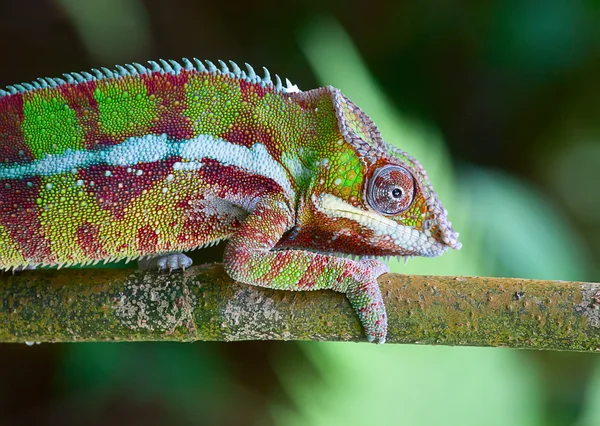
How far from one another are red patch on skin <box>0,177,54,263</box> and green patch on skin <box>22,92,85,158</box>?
106 mm

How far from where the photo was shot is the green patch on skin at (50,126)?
1.82 meters

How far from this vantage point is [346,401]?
2803mm

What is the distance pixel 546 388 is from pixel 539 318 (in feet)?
5.63

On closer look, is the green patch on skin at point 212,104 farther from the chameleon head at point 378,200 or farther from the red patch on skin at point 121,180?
the chameleon head at point 378,200

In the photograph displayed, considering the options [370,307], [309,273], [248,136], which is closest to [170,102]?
[248,136]

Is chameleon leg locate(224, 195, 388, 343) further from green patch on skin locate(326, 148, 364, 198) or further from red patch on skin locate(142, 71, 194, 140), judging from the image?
red patch on skin locate(142, 71, 194, 140)

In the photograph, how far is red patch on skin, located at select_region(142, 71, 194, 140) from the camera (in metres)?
1.82

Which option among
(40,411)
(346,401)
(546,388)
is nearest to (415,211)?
(346,401)

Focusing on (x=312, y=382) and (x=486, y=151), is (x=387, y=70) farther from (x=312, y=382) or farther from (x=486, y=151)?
(x=312, y=382)

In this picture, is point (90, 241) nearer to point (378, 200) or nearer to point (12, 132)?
point (12, 132)

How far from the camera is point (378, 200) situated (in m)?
1.86

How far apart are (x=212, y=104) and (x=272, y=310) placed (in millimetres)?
635

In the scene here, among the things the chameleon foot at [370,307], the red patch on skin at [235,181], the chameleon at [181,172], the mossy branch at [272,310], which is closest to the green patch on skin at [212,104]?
the chameleon at [181,172]
